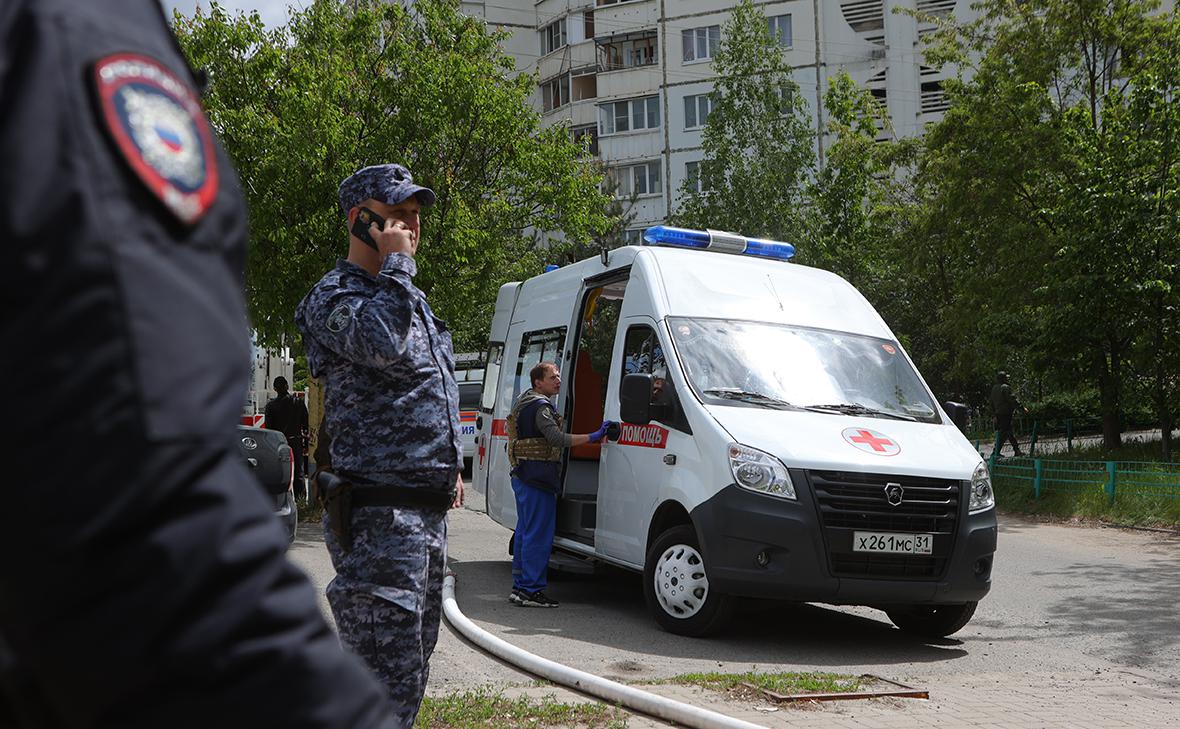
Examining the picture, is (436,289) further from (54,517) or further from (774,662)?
(54,517)

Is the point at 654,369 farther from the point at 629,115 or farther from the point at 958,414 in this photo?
the point at 629,115

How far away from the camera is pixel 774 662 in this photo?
314 inches

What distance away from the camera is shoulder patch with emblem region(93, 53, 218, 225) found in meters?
1.03

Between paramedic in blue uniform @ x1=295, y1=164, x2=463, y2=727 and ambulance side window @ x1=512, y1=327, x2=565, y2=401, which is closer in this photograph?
paramedic in blue uniform @ x1=295, y1=164, x2=463, y2=727

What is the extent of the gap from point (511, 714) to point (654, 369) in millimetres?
4121

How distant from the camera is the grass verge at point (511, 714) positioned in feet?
18.4

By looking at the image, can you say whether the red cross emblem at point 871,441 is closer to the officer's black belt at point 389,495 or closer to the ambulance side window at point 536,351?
the ambulance side window at point 536,351

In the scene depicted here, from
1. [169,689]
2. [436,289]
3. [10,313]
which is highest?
[436,289]

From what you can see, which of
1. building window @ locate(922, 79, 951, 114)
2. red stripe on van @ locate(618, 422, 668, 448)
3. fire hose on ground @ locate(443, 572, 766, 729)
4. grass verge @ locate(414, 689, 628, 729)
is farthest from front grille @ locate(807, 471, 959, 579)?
building window @ locate(922, 79, 951, 114)

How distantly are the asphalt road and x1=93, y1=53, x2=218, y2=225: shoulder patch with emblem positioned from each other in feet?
19.1

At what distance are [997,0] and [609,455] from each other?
21.2 meters

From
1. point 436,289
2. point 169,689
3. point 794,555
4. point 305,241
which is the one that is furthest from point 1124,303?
point 169,689

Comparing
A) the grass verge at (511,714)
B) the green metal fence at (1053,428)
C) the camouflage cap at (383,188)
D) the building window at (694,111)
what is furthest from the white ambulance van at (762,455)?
the building window at (694,111)

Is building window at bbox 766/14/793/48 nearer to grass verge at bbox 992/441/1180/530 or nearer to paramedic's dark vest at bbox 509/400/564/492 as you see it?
grass verge at bbox 992/441/1180/530
